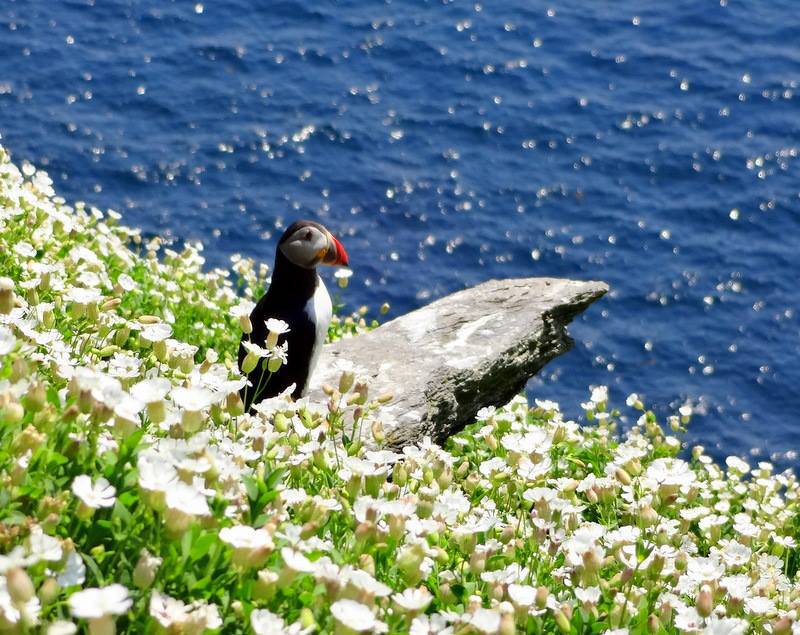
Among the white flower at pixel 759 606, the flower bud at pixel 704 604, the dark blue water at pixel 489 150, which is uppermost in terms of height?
the flower bud at pixel 704 604

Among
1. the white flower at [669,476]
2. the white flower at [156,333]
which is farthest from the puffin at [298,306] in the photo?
the white flower at [669,476]

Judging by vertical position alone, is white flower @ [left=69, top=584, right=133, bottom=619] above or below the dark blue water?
above

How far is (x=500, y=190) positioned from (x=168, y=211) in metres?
4.73

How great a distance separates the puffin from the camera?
6848 millimetres

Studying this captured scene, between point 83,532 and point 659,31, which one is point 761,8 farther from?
point 83,532

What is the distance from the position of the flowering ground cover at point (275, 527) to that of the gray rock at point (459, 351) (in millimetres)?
1842

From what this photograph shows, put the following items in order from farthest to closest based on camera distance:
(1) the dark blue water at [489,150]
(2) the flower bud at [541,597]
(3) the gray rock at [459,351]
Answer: (1) the dark blue water at [489,150] → (3) the gray rock at [459,351] → (2) the flower bud at [541,597]

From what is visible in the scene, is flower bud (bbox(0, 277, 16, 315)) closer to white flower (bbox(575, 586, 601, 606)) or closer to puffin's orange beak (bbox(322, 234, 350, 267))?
white flower (bbox(575, 586, 601, 606))

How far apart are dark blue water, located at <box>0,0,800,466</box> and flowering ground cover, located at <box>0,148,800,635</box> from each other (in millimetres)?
9192

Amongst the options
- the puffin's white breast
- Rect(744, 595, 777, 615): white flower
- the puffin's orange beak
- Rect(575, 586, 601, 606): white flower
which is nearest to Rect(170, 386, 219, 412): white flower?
Rect(575, 586, 601, 606): white flower

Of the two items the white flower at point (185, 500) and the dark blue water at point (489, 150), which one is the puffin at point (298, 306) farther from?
the dark blue water at point (489, 150)

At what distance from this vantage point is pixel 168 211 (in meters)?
15.3

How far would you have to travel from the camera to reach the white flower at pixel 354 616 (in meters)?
2.69

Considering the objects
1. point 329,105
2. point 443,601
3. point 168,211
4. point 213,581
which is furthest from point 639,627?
point 329,105
